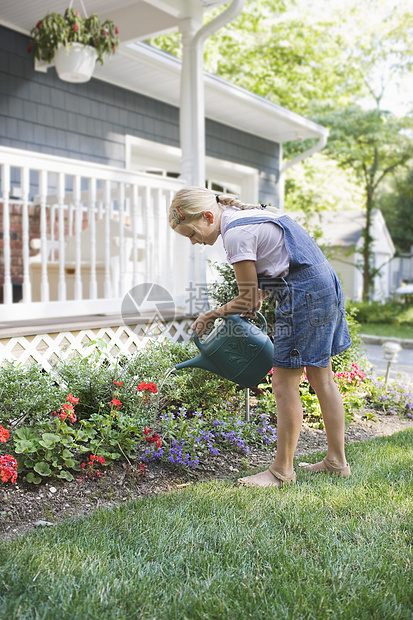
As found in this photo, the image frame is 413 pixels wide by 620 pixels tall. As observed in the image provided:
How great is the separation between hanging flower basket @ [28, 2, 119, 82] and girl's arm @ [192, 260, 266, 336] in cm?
334

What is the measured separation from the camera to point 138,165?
7773 mm

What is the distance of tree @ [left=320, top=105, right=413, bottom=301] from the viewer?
14234 mm

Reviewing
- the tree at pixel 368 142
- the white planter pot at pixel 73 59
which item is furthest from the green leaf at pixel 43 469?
the tree at pixel 368 142

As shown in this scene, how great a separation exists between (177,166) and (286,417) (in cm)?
633

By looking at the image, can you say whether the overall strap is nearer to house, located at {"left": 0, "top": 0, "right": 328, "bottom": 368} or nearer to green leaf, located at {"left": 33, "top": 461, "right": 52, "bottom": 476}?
green leaf, located at {"left": 33, "top": 461, "right": 52, "bottom": 476}

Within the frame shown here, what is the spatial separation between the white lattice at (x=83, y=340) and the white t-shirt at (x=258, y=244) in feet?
4.96

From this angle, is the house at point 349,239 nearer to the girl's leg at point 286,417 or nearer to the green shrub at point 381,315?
the green shrub at point 381,315

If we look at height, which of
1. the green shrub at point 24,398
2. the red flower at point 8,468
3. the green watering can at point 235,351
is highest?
the green watering can at point 235,351

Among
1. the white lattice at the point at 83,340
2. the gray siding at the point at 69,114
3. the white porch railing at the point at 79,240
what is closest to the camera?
the white lattice at the point at 83,340

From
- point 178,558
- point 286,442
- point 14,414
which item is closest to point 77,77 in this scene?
point 14,414

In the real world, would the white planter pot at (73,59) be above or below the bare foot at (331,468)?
above

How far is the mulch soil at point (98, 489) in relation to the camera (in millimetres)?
2295

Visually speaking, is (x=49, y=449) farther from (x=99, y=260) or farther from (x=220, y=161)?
(x=220, y=161)

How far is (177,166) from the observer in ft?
27.2
